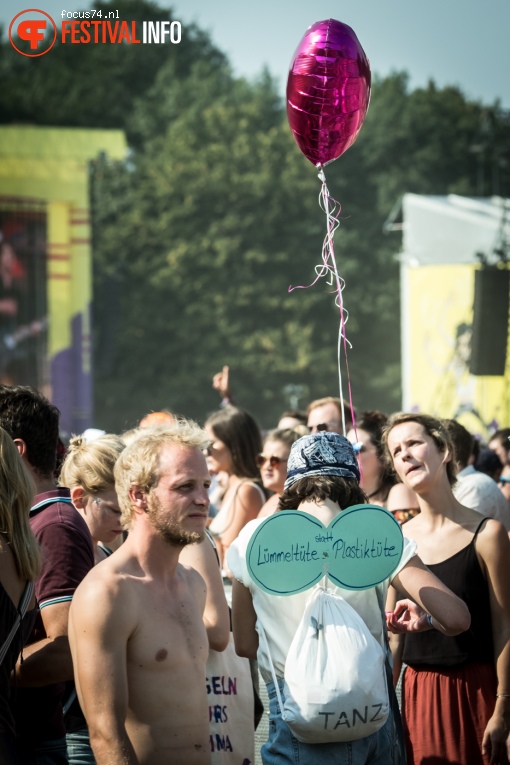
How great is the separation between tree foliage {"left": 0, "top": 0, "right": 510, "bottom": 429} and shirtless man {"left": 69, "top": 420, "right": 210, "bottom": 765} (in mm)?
36501

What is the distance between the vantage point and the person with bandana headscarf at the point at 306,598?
270 cm

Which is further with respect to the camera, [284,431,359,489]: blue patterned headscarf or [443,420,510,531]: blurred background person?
[443,420,510,531]: blurred background person

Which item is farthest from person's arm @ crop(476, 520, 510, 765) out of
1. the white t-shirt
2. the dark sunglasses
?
the dark sunglasses

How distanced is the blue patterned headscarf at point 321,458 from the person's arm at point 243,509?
7.28 feet

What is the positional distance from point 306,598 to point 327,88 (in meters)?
2.39

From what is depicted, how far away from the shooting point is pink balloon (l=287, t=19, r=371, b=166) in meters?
4.30

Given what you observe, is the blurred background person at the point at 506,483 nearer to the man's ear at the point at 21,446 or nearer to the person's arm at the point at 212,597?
the person's arm at the point at 212,597

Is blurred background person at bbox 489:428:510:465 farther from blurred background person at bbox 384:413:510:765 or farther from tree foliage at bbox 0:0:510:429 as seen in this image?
tree foliage at bbox 0:0:510:429

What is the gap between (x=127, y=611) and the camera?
241 centimetres

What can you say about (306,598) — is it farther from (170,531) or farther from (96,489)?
(96,489)

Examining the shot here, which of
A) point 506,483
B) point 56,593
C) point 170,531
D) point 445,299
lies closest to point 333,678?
point 170,531

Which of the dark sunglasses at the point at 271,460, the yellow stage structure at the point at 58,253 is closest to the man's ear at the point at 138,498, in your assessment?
the dark sunglasses at the point at 271,460

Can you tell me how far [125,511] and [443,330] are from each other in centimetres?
2392

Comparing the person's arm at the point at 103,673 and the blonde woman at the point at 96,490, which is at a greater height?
the blonde woman at the point at 96,490
